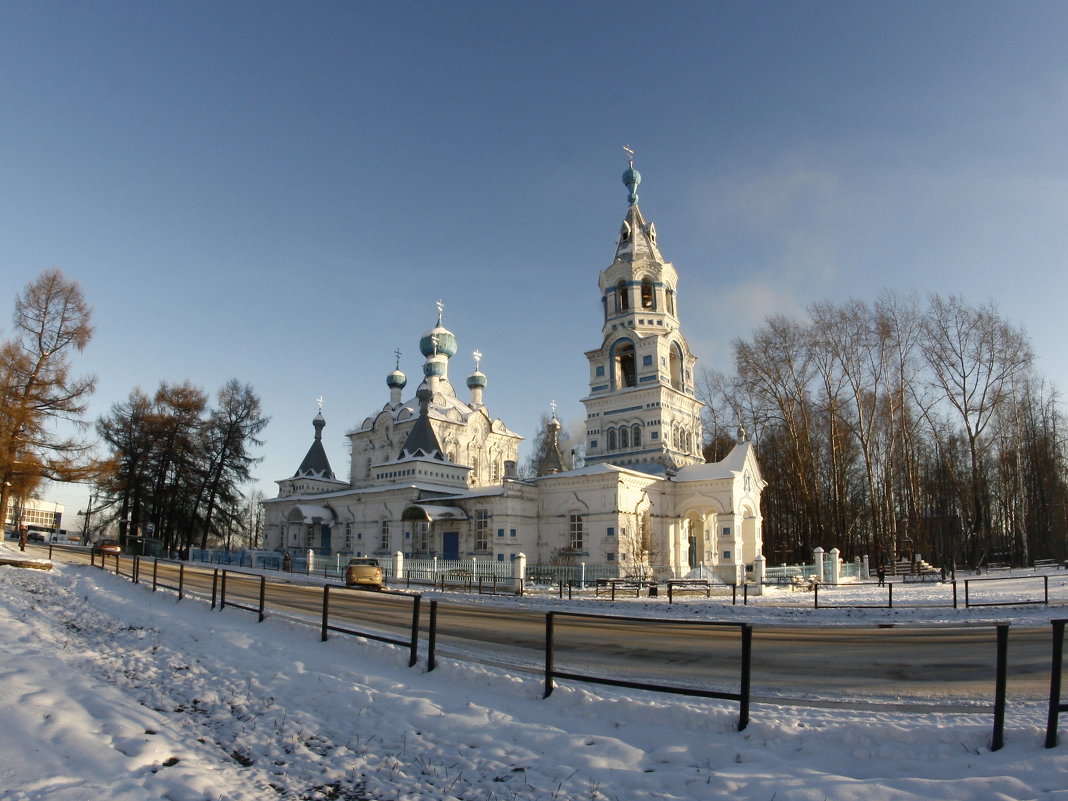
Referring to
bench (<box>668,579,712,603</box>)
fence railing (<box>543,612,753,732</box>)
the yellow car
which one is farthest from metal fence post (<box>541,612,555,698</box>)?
the yellow car

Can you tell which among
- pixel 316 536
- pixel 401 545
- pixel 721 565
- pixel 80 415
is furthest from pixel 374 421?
pixel 721 565

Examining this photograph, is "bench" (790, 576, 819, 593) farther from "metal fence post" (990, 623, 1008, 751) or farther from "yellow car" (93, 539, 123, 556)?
"yellow car" (93, 539, 123, 556)

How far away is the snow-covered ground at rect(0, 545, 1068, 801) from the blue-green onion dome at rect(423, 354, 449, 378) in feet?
133

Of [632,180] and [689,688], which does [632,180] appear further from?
[689,688]

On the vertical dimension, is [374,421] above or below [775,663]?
above

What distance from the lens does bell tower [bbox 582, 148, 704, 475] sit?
117 feet

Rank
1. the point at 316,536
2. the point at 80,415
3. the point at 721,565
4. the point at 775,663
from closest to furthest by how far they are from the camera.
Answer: the point at 775,663 < the point at 80,415 < the point at 721,565 < the point at 316,536

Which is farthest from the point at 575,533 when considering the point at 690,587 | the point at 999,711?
the point at 999,711

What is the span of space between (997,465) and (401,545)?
4019 centimetres

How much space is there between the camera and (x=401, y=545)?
35.8 metres

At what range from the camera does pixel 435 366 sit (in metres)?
49.4

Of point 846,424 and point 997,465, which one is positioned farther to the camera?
point 997,465

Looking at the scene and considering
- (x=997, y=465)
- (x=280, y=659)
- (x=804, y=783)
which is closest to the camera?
(x=804, y=783)

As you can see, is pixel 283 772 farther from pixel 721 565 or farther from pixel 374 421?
pixel 374 421
